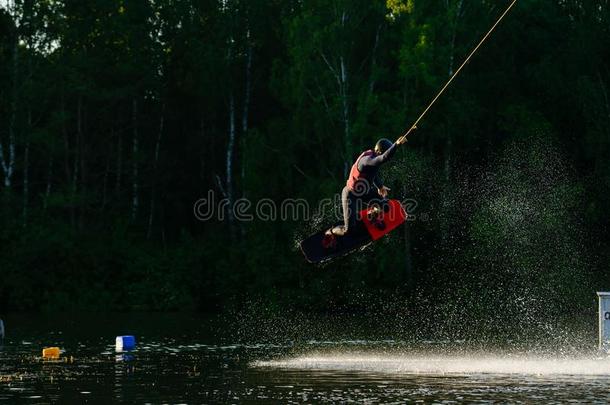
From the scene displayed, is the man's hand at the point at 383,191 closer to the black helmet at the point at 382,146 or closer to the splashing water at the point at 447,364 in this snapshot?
the black helmet at the point at 382,146

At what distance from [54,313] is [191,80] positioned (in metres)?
16.7

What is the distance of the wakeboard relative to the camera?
29.3m

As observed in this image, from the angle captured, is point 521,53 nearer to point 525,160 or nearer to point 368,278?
point 525,160

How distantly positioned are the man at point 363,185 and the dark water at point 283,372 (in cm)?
372

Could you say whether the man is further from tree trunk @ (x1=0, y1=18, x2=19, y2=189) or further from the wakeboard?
tree trunk @ (x1=0, y1=18, x2=19, y2=189)

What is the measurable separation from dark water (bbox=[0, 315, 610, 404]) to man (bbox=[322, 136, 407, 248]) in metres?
3.72

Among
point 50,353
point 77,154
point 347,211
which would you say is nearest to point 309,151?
point 77,154

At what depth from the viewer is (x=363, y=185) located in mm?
27906

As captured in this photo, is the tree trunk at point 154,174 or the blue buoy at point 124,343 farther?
the tree trunk at point 154,174

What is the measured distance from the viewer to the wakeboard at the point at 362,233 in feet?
96.2

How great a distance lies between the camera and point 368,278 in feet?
171

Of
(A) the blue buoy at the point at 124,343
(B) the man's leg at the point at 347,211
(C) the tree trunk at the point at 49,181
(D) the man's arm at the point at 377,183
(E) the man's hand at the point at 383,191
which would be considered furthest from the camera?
(C) the tree trunk at the point at 49,181

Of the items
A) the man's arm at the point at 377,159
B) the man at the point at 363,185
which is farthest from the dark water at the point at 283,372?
the man's arm at the point at 377,159

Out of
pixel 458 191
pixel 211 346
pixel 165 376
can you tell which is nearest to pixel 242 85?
pixel 458 191
